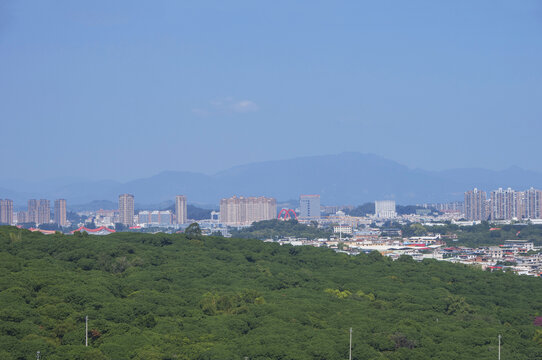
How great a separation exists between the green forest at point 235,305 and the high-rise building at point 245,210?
88781 mm

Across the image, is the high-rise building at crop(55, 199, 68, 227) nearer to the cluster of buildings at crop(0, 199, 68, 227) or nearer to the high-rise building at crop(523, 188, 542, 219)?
the cluster of buildings at crop(0, 199, 68, 227)

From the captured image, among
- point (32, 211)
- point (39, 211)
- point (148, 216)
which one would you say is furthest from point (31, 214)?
point (148, 216)

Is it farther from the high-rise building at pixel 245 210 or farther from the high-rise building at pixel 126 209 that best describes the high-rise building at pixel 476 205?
the high-rise building at pixel 126 209

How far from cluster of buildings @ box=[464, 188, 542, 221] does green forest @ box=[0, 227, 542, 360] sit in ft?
246

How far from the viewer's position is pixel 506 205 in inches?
4375

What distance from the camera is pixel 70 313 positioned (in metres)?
22.5

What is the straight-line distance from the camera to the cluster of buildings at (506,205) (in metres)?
110

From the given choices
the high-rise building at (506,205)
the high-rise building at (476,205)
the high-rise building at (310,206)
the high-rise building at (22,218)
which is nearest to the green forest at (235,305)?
the high-rise building at (506,205)

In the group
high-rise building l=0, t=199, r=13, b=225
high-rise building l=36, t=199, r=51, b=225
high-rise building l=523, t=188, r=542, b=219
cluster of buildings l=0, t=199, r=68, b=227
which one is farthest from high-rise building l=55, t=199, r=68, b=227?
high-rise building l=523, t=188, r=542, b=219

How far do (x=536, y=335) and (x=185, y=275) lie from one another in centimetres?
1261

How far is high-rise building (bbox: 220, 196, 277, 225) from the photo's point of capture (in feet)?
417

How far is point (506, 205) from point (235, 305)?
91205mm

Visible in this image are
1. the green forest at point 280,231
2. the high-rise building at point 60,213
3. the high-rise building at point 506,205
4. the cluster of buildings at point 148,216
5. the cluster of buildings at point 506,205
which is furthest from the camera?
the high-rise building at point 60,213

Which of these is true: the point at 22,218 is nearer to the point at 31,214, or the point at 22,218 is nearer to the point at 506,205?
the point at 31,214
